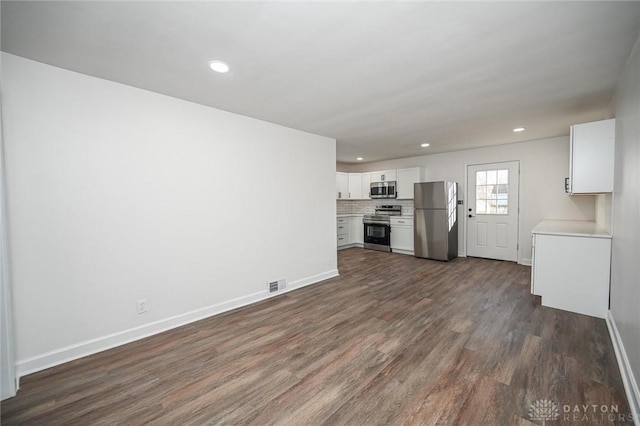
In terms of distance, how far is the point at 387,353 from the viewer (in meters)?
2.31

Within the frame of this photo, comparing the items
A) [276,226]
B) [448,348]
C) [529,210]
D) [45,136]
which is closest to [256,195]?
[276,226]

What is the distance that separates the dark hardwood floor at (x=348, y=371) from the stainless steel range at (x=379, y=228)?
343 centimetres

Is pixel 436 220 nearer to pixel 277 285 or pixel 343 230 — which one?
pixel 343 230

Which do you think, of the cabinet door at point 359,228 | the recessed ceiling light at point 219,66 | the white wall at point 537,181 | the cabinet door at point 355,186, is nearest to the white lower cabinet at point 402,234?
the cabinet door at point 359,228

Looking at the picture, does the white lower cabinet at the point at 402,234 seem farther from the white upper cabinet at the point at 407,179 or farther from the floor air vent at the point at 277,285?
the floor air vent at the point at 277,285

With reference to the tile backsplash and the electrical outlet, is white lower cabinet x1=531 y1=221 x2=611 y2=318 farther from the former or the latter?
the electrical outlet

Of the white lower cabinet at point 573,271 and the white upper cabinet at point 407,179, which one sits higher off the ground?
the white upper cabinet at point 407,179

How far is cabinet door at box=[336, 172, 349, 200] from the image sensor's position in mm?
7023

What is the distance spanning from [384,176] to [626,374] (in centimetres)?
544

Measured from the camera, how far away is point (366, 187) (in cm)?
726

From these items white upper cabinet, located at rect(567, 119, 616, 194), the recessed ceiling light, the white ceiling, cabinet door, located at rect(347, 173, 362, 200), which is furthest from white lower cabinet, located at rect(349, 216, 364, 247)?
the recessed ceiling light

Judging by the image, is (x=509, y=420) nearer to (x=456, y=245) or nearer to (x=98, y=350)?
(x=98, y=350)

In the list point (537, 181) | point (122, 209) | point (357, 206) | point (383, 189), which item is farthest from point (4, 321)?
point (537, 181)

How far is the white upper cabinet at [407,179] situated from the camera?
20.8ft
